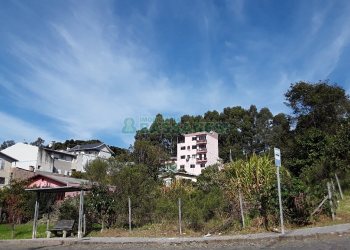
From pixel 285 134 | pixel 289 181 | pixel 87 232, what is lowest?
pixel 87 232

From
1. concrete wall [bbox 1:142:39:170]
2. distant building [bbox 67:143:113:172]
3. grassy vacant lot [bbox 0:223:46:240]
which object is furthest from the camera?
distant building [bbox 67:143:113:172]

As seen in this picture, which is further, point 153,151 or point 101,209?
point 153,151

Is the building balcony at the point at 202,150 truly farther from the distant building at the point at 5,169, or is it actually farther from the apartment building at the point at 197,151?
the distant building at the point at 5,169

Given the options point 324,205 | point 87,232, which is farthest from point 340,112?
point 87,232

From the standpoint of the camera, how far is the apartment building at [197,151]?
305 ft

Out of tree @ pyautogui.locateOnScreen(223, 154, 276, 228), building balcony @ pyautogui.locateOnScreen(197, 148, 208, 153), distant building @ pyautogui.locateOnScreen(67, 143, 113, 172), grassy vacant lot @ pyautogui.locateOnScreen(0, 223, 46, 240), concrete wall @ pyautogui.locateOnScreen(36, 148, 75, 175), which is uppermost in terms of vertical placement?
building balcony @ pyautogui.locateOnScreen(197, 148, 208, 153)

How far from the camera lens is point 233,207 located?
15.0m

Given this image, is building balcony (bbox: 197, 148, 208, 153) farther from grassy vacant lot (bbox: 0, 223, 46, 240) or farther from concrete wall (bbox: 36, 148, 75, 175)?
grassy vacant lot (bbox: 0, 223, 46, 240)

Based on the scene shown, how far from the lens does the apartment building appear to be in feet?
305

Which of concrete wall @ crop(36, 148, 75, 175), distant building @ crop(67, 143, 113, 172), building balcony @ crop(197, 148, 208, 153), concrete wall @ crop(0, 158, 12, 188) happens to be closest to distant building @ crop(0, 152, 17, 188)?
concrete wall @ crop(0, 158, 12, 188)

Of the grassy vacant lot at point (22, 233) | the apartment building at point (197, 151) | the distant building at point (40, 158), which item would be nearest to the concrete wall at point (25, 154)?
the distant building at point (40, 158)

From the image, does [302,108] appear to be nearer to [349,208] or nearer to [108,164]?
[108,164]

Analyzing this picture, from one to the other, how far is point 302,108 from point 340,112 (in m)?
3.41

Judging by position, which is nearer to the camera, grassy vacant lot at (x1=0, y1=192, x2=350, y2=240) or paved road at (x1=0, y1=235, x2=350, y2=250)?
paved road at (x1=0, y1=235, x2=350, y2=250)
